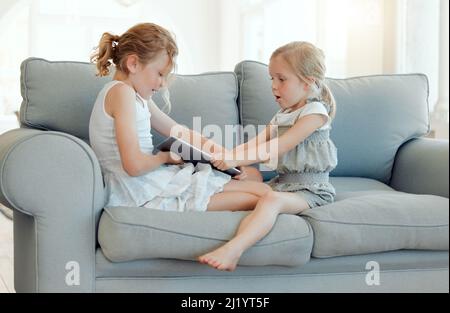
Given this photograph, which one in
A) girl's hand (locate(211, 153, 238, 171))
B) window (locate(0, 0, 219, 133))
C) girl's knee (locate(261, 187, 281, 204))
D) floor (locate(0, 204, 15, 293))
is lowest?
floor (locate(0, 204, 15, 293))

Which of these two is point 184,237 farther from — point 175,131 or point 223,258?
point 175,131

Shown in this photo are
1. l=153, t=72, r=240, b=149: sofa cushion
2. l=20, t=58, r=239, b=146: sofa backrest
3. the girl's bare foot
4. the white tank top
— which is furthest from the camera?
l=153, t=72, r=240, b=149: sofa cushion

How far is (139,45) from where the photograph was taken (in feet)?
5.21

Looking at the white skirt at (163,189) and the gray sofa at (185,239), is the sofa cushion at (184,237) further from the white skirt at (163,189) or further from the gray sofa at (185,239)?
the white skirt at (163,189)

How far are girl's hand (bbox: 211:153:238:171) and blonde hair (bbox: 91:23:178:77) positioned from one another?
29 centimetres

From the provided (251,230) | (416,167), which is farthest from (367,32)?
(251,230)

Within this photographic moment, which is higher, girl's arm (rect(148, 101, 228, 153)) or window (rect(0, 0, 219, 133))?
window (rect(0, 0, 219, 133))

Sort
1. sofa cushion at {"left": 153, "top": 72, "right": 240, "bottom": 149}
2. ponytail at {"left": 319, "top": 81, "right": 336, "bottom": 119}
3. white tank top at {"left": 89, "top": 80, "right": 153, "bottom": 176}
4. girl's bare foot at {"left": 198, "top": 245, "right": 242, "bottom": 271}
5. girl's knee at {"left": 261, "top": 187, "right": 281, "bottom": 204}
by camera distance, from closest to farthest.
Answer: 1. girl's bare foot at {"left": 198, "top": 245, "right": 242, "bottom": 271}
2. girl's knee at {"left": 261, "top": 187, "right": 281, "bottom": 204}
3. white tank top at {"left": 89, "top": 80, "right": 153, "bottom": 176}
4. ponytail at {"left": 319, "top": 81, "right": 336, "bottom": 119}
5. sofa cushion at {"left": 153, "top": 72, "right": 240, "bottom": 149}

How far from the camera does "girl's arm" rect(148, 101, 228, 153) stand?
71.0 inches

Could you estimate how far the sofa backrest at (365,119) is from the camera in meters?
2.00

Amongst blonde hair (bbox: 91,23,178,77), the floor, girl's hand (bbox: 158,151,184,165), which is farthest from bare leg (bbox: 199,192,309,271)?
the floor

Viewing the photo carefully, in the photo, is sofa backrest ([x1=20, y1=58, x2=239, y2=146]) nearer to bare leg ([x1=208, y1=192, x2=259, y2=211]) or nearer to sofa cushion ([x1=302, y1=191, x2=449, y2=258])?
bare leg ([x1=208, y1=192, x2=259, y2=211])

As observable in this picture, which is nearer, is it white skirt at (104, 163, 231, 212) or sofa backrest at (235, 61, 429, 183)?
white skirt at (104, 163, 231, 212)

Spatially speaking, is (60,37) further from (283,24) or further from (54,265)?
(54,265)
